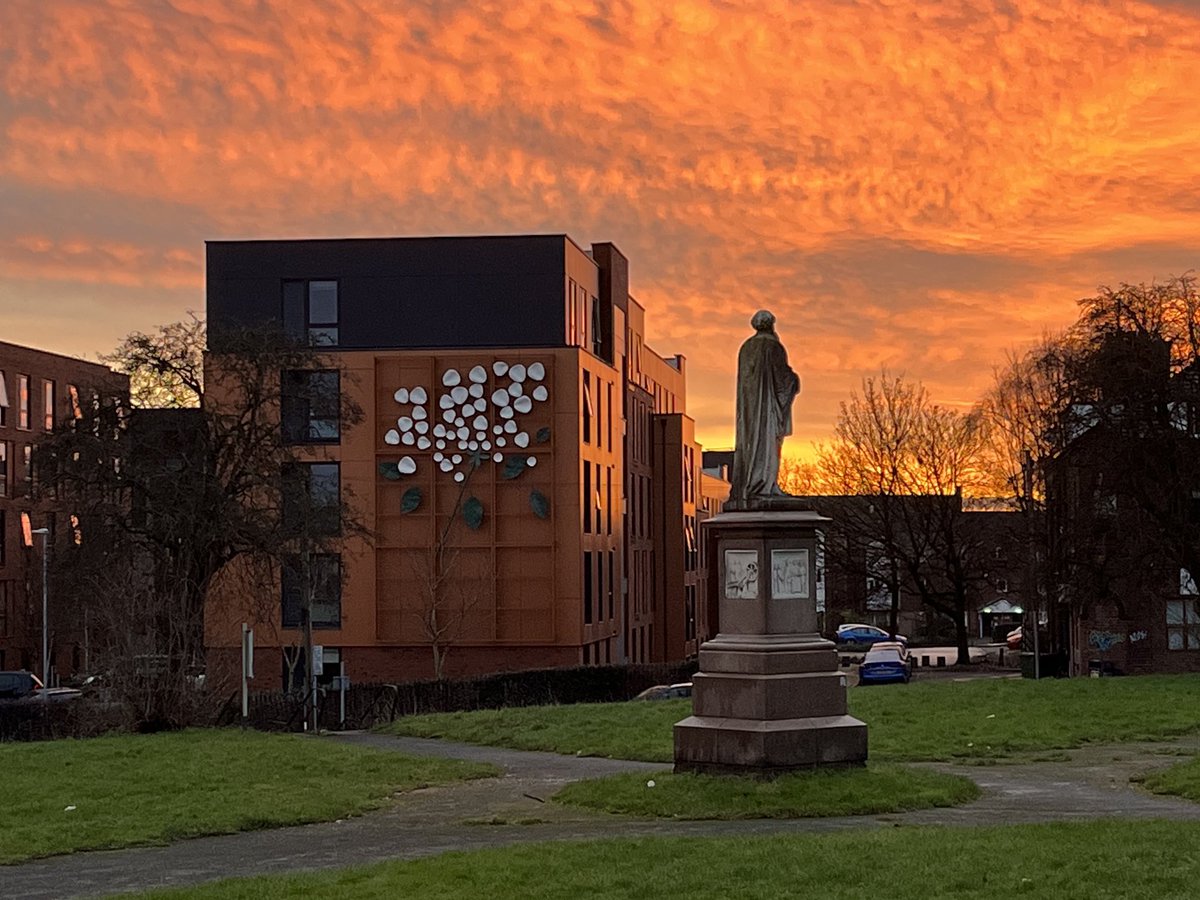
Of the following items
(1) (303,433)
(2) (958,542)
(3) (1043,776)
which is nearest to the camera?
(3) (1043,776)

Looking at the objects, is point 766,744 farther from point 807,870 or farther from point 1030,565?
point 1030,565

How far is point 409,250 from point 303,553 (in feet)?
69.9

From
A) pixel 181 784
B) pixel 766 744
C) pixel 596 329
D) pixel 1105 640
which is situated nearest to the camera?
pixel 766 744

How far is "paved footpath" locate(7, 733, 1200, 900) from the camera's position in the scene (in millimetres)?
15172

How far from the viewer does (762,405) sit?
1916 centimetres

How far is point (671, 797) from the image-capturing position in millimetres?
17797

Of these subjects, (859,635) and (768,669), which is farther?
(859,635)

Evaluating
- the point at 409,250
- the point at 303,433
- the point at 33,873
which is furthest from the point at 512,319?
the point at 33,873

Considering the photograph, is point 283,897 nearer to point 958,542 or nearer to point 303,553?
point 303,553

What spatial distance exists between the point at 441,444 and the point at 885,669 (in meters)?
16.2

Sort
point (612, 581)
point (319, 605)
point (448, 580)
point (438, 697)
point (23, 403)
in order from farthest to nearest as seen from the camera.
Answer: point (23, 403), point (612, 581), point (319, 605), point (448, 580), point (438, 697)

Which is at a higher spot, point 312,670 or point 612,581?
point 612,581

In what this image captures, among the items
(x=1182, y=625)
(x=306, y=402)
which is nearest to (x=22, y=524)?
→ (x=306, y=402)

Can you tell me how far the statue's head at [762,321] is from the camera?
19.4 metres
